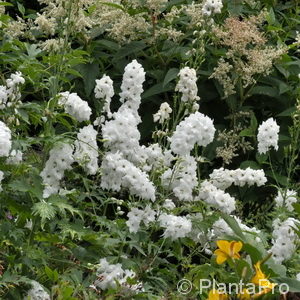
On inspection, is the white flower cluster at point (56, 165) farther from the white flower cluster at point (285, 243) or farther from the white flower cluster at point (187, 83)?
the white flower cluster at point (285, 243)

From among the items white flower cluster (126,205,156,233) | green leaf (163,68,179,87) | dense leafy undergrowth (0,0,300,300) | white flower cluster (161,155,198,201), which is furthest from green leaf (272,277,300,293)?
green leaf (163,68,179,87)

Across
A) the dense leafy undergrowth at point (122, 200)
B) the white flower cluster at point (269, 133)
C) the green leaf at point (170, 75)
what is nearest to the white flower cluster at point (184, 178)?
the dense leafy undergrowth at point (122, 200)

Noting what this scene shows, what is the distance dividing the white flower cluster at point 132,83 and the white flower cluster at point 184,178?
44 centimetres

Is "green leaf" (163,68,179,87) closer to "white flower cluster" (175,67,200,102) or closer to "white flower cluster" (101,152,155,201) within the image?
"white flower cluster" (175,67,200,102)

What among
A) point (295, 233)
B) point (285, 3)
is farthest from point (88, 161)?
point (285, 3)

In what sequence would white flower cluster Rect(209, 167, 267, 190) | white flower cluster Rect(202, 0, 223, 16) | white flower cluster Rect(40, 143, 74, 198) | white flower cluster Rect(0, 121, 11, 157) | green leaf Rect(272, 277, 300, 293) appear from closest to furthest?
1. green leaf Rect(272, 277, 300, 293)
2. white flower cluster Rect(0, 121, 11, 157)
3. white flower cluster Rect(40, 143, 74, 198)
4. white flower cluster Rect(209, 167, 267, 190)
5. white flower cluster Rect(202, 0, 223, 16)

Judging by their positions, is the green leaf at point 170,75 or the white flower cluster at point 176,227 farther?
the green leaf at point 170,75

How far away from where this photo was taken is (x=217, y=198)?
464 cm

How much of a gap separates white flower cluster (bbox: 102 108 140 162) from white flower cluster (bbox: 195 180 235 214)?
443 millimetres

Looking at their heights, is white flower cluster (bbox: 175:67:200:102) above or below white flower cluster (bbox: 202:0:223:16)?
below

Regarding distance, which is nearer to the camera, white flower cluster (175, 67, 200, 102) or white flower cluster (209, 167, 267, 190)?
white flower cluster (175, 67, 200, 102)

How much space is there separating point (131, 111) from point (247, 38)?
157 centimetres

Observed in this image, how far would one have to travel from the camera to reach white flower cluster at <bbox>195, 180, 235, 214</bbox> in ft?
15.2

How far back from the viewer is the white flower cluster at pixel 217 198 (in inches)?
183
